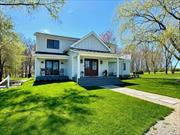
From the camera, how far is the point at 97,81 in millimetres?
16078

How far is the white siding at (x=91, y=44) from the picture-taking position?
20.1 metres

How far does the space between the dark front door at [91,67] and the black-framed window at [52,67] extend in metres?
3.41

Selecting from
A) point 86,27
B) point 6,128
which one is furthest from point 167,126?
point 86,27

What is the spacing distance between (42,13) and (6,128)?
1039 cm

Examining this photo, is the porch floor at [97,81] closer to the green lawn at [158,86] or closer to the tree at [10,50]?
the green lawn at [158,86]

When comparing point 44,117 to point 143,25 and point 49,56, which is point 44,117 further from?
point 143,25

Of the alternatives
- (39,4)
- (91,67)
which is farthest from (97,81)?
(39,4)

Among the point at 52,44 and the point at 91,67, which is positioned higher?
the point at 52,44

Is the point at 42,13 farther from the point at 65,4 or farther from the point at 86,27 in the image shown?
the point at 86,27

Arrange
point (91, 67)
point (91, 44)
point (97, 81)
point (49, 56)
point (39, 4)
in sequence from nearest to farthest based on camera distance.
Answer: point (39, 4), point (97, 81), point (49, 56), point (91, 67), point (91, 44)

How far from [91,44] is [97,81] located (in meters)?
6.32

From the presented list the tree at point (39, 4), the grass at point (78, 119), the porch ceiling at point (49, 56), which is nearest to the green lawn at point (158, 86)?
the grass at point (78, 119)

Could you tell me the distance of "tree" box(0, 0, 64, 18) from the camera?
39.3ft

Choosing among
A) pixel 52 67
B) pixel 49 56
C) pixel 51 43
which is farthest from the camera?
pixel 51 43
